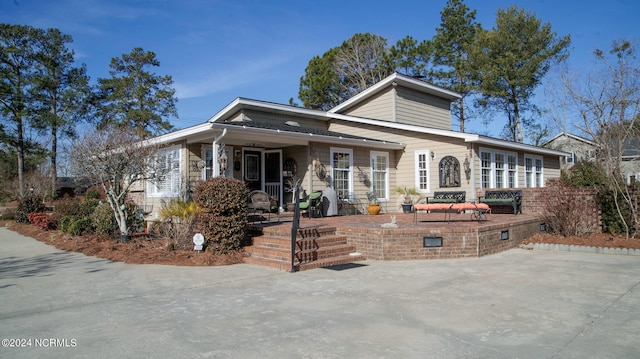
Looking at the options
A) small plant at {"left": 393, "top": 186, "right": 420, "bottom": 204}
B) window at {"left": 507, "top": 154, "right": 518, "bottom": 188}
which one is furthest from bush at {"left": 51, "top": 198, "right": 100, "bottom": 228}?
window at {"left": 507, "top": 154, "right": 518, "bottom": 188}

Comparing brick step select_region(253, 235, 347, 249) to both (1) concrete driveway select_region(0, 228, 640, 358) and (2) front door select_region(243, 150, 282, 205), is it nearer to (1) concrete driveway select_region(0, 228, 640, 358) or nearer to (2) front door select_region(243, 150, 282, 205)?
(1) concrete driveway select_region(0, 228, 640, 358)

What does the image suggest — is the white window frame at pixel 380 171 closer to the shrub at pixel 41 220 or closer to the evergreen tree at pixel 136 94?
the shrub at pixel 41 220

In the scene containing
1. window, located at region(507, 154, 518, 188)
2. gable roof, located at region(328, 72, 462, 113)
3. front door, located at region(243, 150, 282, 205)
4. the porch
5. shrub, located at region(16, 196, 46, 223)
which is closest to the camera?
the porch

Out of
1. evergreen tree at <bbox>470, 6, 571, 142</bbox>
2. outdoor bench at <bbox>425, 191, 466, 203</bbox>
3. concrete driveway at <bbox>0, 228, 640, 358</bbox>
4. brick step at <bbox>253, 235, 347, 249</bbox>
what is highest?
evergreen tree at <bbox>470, 6, 571, 142</bbox>

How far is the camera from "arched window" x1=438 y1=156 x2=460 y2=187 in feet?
48.4

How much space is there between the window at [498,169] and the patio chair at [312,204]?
6.17 meters

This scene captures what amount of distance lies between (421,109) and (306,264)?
13125 millimetres

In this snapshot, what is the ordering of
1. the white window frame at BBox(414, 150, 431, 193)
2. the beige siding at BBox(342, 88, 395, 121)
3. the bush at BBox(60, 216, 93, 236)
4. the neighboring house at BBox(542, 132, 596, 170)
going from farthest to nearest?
the beige siding at BBox(342, 88, 395, 121) < the white window frame at BBox(414, 150, 431, 193) < the neighboring house at BBox(542, 132, 596, 170) < the bush at BBox(60, 216, 93, 236)

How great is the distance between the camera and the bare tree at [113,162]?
1016cm

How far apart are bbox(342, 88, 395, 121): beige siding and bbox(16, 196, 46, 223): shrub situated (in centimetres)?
1428

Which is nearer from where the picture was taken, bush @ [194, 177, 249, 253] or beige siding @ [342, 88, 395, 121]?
bush @ [194, 177, 249, 253]

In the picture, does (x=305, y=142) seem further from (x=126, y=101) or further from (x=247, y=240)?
(x=126, y=101)

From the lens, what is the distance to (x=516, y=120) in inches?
1299

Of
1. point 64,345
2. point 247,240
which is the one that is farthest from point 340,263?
point 64,345
